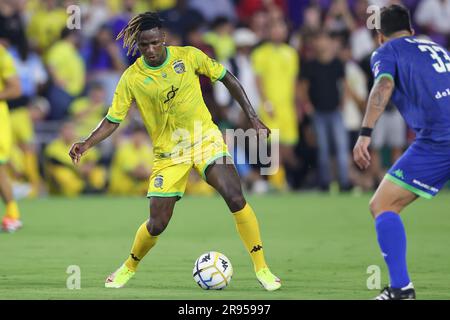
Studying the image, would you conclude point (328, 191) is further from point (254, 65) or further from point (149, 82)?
point (149, 82)

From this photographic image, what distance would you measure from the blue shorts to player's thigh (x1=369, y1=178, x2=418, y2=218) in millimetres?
38

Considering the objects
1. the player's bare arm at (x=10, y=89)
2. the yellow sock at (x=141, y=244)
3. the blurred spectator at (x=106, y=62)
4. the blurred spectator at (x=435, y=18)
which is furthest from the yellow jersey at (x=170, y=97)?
the blurred spectator at (x=435, y=18)

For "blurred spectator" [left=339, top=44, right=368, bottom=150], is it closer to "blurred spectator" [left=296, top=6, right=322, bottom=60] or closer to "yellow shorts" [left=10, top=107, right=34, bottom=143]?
"blurred spectator" [left=296, top=6, right=322, bottom=60]

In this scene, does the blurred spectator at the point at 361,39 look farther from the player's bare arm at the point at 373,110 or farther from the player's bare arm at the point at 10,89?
the player's bare arm at the point at 373,110

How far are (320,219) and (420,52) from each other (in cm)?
795

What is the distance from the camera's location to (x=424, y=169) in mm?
8539

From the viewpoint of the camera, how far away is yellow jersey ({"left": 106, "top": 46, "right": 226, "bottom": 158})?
984 centimetres

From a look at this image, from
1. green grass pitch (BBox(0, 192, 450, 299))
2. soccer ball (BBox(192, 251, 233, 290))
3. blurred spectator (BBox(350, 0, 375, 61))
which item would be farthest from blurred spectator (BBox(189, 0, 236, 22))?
soccer ball (BBox(192, 251, 233, 290))

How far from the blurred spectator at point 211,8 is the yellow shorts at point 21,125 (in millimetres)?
4416

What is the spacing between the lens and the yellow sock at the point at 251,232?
9.71m

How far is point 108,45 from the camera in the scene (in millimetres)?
20781

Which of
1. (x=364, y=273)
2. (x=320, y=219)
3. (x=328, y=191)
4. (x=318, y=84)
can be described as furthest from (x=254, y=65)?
(x=364, y=273)

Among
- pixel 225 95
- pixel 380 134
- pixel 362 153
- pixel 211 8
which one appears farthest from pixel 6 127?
pixel 380 134

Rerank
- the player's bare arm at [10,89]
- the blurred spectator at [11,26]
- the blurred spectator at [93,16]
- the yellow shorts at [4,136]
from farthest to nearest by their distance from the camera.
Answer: the blurred spectator at [93,16], the blurred spectator at [11,26], the yellow shorts at [4,136], the player's bare arm at [10,89]
